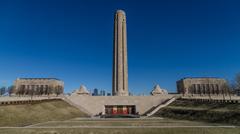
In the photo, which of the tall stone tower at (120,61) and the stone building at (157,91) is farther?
the stone building at (157,91)

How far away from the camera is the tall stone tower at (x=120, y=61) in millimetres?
106444

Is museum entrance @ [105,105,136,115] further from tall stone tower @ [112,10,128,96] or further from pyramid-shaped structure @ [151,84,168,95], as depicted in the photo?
pyramid-shaped structure @ [151,84,168,95]

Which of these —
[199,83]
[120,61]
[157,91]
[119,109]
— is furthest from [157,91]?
[119,109]

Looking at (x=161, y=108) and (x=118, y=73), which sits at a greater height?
(x=118, y=73)

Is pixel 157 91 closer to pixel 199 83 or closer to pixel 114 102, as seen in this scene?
pixel 199 83

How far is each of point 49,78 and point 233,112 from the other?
417 feet

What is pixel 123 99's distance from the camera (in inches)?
3342

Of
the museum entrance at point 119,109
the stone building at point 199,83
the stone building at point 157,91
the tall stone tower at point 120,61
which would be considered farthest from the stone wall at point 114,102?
the stone building at point 199,83

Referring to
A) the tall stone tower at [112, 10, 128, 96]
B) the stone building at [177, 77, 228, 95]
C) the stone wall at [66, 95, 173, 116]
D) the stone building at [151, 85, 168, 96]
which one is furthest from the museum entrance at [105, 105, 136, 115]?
the stone building at [177, 77, 228, 95]

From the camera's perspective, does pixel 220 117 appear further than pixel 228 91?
No

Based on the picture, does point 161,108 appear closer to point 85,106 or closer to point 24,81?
point 85,106

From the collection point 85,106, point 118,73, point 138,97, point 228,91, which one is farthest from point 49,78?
point 228,91

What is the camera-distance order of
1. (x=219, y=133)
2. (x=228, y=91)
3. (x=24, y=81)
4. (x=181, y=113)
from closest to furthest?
(x=219, y=133) → (x=181, y=113) → (x=228, y=91) → (x=24, y=81)

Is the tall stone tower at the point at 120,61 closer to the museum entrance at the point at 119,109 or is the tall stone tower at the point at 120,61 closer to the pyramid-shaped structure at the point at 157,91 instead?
the museum entrance at the point at 119,109
